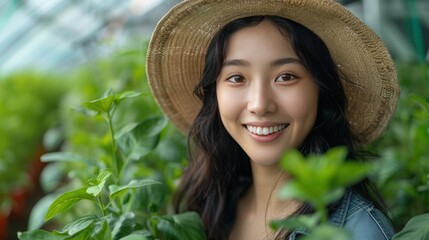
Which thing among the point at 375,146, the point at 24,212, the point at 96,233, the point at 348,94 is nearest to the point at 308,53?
the point at 348,94

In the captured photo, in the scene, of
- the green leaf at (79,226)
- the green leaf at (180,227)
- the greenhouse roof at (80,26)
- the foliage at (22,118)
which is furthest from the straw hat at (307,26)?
the foliage at (22,118)

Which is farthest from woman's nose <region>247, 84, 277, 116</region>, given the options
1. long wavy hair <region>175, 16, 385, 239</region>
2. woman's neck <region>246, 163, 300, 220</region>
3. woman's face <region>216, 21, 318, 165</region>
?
woman's neck <region>246, 163, 300, 220</region>

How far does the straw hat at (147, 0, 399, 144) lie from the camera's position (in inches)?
50.9

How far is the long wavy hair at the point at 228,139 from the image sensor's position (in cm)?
134

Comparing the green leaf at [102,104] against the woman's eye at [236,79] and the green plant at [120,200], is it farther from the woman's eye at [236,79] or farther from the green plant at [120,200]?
the woman's eye at [236,79]

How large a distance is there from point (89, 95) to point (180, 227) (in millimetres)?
1609

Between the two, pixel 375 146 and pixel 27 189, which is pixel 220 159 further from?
pixel 27 189

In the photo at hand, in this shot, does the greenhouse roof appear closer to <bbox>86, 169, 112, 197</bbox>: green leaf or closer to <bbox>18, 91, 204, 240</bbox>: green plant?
<bbox>18, 91, 204, 240</bbox>: green plant

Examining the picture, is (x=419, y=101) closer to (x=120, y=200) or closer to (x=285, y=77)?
(x=285, y=77)

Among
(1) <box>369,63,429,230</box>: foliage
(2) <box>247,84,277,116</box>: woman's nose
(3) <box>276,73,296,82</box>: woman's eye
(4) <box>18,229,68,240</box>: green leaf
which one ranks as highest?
(3) <box>276,73,296,82</box>: woman's eye

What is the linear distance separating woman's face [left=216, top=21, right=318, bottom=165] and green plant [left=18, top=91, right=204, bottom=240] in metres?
0.22

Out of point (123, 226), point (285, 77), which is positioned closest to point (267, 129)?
point (285, 77)

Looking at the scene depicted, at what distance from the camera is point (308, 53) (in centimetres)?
133

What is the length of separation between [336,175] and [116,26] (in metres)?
3.37
